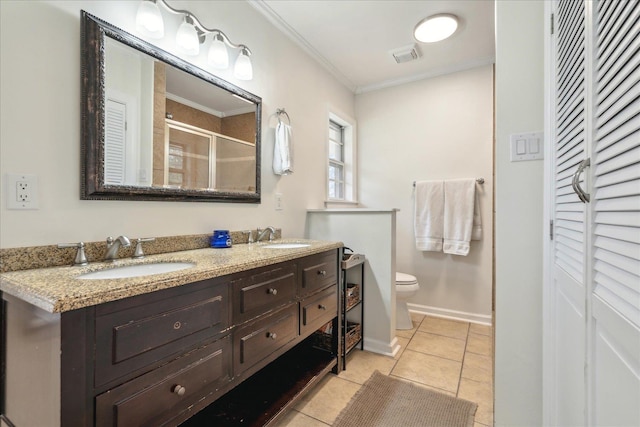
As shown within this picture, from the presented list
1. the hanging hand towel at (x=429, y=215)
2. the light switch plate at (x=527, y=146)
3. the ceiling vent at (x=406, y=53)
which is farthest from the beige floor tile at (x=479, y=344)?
the ceiling vent at (x=406, y=53)

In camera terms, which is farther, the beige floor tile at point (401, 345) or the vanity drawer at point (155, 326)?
the beige floor tile at point (401, 345)

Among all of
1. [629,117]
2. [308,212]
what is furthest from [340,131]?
[629,117]

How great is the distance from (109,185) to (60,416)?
0.87 metres

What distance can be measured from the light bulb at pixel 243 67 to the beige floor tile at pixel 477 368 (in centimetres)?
239

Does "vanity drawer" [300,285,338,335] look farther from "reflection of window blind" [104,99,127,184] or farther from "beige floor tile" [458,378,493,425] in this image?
"reflection of window blind" [104,99,127,184]

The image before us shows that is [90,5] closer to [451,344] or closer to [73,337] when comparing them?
[73,337]

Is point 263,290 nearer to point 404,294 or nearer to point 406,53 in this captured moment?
point 404,294

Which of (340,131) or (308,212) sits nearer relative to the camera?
(308,212)

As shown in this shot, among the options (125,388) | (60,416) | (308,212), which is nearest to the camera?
(60,416)

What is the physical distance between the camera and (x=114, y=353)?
2.56ft

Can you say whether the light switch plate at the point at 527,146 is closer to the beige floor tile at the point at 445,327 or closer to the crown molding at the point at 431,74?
the beige floor tile at the point at 445,327

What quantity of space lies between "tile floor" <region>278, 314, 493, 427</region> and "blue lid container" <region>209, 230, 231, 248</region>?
960mm

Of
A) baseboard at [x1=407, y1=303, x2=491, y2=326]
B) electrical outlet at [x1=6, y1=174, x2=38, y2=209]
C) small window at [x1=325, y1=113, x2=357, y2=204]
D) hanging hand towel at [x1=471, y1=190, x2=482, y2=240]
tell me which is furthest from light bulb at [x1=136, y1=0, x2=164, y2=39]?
baseboard at [x1=407, y1=303, x2=491, y2=326]

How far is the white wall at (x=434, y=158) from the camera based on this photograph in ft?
9.25
